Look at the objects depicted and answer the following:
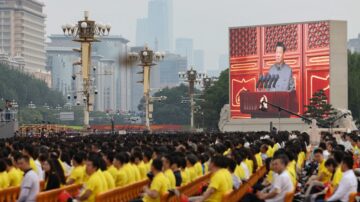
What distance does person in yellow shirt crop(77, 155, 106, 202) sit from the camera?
56.2 feet

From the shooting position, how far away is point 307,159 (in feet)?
109

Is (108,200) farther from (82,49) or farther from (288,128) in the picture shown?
(288,128)

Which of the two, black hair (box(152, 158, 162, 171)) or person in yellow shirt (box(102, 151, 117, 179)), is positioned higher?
black hair (box(152, 158, 162, 171))

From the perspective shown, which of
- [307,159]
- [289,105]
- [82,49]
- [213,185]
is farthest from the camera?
[289,105]

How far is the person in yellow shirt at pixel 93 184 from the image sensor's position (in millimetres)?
17141

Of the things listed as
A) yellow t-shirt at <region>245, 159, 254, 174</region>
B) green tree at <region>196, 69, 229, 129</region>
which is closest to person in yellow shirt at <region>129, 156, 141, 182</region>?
yellow t-shirt at <region>245, 159, 254, 174</region>

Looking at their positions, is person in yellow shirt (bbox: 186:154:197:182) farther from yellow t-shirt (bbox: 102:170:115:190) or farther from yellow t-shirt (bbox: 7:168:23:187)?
yellow t-shirt (bbox: 7:168:23:187)

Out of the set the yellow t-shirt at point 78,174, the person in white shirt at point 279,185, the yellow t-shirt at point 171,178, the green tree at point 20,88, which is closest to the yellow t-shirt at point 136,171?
the yellow t-shirt at point 78,174

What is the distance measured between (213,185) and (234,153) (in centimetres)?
562

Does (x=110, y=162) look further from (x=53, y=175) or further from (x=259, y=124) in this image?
(x=259, y=124)

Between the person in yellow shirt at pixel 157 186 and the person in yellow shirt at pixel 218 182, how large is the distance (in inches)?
25.5

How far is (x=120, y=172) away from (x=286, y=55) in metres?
82.5

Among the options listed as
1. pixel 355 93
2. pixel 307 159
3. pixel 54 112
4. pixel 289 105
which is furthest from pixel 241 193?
pixel 54 112

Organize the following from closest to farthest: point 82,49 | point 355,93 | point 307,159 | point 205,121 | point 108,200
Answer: point 108,200, point 307,159, point 82,49, point 355,93, point 205,121
